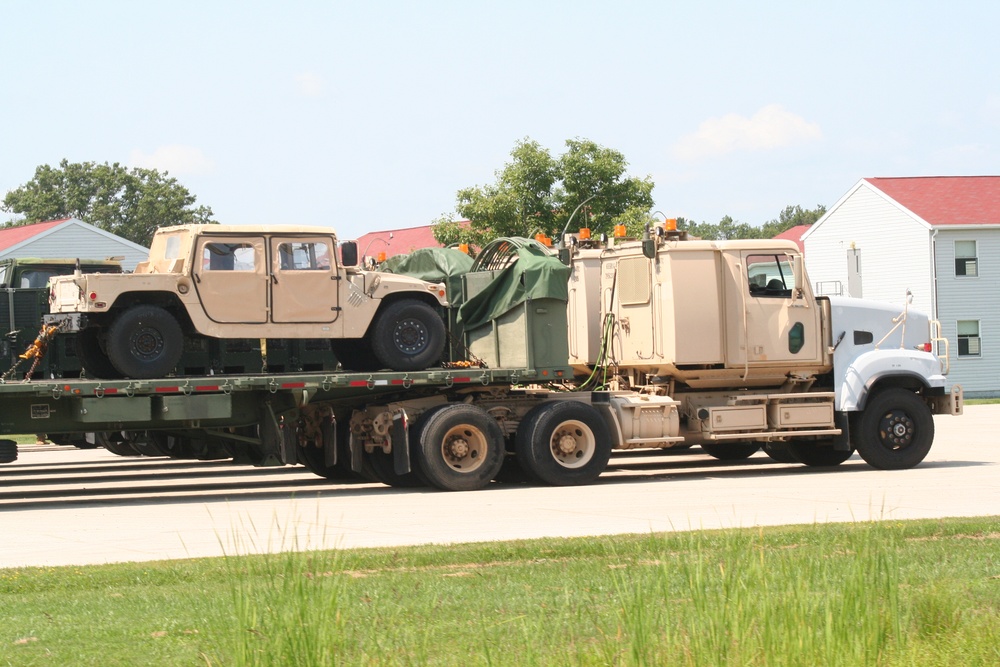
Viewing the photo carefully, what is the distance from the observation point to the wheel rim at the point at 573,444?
17.5 metres

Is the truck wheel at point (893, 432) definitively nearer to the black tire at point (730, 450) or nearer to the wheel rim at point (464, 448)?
the black tire at point (730, 450)

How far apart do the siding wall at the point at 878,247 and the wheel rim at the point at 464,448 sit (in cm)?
3205

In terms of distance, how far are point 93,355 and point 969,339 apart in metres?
38.9

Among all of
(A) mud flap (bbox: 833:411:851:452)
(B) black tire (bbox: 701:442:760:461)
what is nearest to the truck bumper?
(A) mud flap (bbox: 833:411:851:452)

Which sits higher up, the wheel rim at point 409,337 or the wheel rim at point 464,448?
the wheel rim at point 409,337

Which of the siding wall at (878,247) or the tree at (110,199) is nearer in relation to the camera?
the siding wall at (878,247)

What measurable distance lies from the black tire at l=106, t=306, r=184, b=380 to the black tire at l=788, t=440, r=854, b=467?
904 centimetres

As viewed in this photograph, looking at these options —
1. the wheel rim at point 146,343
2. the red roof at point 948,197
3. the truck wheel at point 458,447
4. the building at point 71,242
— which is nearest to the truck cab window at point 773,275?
the truck wheel at point 458,447

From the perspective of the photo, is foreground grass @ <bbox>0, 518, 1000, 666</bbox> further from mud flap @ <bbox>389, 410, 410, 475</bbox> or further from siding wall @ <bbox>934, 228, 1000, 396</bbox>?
siding wall @ <bbox>934, 228, 1000, 396</bbox>

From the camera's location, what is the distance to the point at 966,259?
48625 millimetres

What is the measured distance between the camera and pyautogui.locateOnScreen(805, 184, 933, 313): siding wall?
48531 millimetres

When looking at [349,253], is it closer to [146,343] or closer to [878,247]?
[146,343]

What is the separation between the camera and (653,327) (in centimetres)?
1855

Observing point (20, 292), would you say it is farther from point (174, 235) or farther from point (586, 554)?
point (586, 554)
